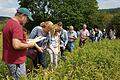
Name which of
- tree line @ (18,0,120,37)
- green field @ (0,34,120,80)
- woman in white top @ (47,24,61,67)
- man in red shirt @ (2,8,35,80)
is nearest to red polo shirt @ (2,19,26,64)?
man in red shirt @ (2,8,35,80)

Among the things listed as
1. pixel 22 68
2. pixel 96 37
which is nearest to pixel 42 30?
pixel 22 68

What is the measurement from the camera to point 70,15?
285 feet

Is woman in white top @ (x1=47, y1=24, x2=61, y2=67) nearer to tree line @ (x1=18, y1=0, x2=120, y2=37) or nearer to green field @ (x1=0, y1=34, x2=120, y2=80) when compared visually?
green field @ (x1=0, y1=34, x2=120, y2=80)

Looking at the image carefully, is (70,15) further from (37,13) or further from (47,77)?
(47,77)

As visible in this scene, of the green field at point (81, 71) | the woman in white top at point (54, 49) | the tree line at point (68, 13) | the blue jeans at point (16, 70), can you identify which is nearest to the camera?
the blue jeans at point (16, 70)

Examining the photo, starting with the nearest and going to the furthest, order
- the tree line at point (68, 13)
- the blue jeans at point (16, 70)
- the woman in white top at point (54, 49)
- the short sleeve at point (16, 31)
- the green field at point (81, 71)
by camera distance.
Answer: the short sleeve at point (16, 31) → the blue jeans at point (16, 70) → the green field at point (81, 71) → the woman in white top at point (54, 49) → the tree line at point (68, 13)

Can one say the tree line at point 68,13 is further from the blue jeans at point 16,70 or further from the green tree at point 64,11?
the blue jeans at point 16,70

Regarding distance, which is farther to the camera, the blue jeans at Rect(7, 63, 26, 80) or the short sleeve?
the blue jeans at Rect(7, 63, 26, 80)

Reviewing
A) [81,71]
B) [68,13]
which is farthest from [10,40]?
[68,13]

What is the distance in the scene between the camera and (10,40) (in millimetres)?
8289

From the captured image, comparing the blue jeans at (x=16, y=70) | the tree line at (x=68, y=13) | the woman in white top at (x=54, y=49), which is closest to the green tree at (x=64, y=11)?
the tree line at (x=68, y=13)

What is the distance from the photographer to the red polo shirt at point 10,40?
8180 millimetres

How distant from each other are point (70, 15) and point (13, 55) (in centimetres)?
7857

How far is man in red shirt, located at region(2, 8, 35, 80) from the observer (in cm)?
817
